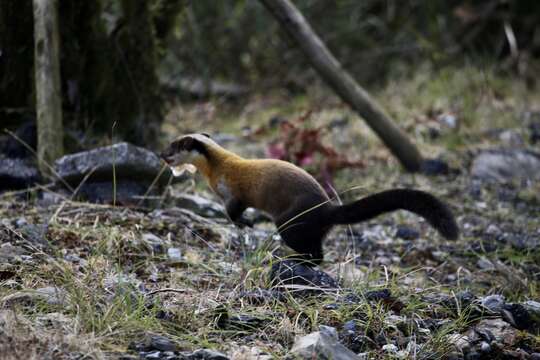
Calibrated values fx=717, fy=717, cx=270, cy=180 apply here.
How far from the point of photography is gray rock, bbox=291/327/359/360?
293 cm

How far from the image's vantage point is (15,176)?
17.2 ft

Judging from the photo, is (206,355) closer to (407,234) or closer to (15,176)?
(15,176)

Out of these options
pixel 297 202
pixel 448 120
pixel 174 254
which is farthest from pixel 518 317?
pixel 448 120

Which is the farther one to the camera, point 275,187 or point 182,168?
point 182,168

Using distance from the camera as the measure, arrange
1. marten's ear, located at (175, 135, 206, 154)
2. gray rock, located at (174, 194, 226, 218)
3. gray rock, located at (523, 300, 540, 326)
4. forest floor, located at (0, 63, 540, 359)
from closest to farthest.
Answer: forest floor, located at (0, 63, 540, 359) → gray rock, located at (523, 300, 540, 326) → marten's ear, located at (175, 135, 206, 154) → gray rock, located at (174, 194, 226, 218)

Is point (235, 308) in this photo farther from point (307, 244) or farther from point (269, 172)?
point (269, 172)

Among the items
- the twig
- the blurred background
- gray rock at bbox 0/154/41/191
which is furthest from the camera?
the blurred background

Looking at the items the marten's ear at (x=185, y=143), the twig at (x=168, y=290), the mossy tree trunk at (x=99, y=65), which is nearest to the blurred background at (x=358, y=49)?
the mossy tree trunk at (x=99, y=65)

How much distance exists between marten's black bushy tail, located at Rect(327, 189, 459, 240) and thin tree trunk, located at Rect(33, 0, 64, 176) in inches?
87.6

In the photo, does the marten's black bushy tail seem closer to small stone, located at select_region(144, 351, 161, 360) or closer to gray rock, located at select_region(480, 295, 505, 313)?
gray rock, located at select_region(480, 295, 505, 313)

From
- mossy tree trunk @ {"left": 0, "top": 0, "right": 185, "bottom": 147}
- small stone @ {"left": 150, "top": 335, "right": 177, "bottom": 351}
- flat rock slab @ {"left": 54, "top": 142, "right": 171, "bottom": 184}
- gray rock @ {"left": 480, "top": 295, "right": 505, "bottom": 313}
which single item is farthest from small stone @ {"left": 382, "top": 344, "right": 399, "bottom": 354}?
mossy tree trunk @ {"left": 0, "top": 0, "right": 185, "bottom": 147}

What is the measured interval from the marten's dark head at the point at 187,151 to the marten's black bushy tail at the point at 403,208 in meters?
1.12

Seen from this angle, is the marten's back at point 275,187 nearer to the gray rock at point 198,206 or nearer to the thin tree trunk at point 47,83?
the gray rock at point 198,206

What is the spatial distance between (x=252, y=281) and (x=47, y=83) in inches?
92.9
